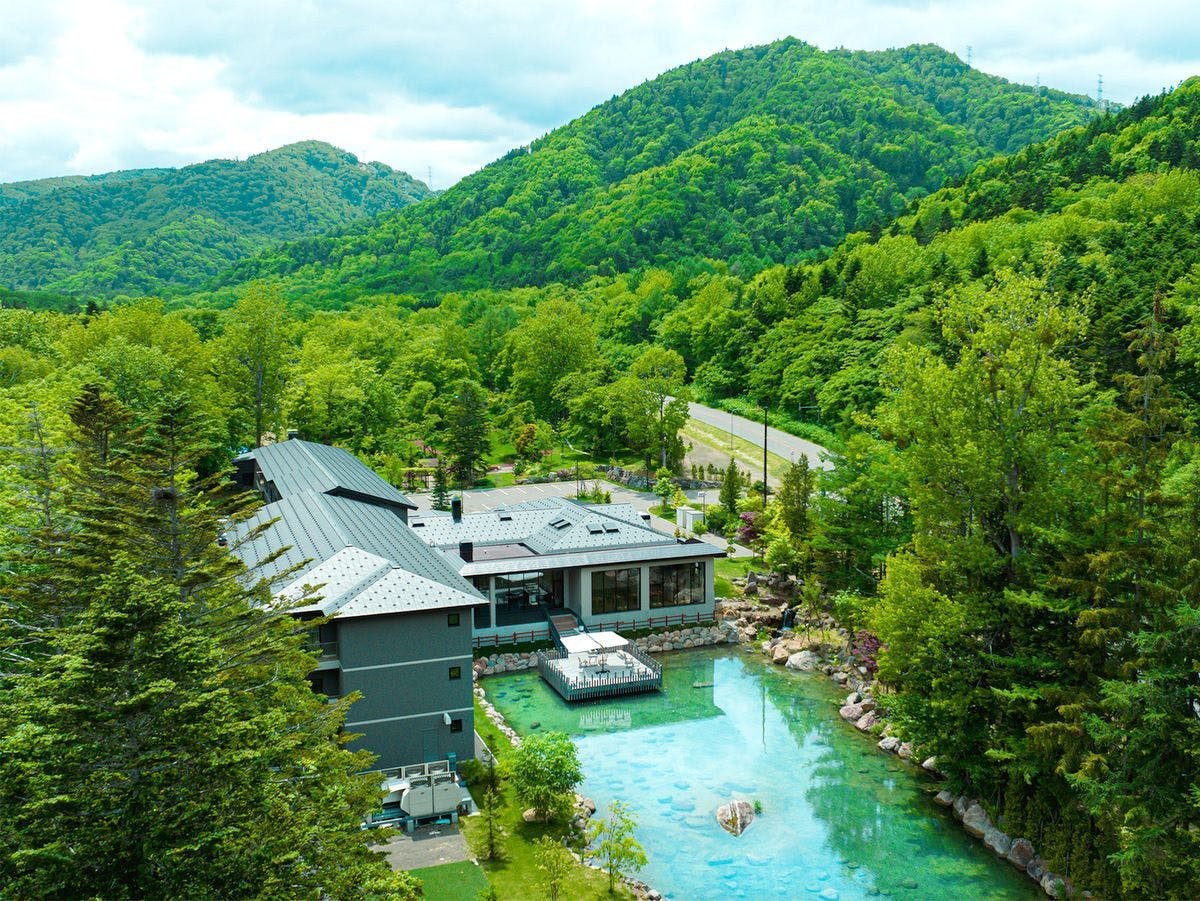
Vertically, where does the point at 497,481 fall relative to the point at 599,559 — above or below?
below

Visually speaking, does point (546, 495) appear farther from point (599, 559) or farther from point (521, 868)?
point (521, 868)

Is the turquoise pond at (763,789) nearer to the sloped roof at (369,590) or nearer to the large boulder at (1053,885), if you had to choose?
the large boulder at (1053,885)

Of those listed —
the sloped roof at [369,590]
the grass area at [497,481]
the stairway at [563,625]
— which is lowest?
the stairway at [563,625]

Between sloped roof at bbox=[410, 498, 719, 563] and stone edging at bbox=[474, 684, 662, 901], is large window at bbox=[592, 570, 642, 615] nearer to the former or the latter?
sloped roof at bbox=[410, 498, 719, 563]

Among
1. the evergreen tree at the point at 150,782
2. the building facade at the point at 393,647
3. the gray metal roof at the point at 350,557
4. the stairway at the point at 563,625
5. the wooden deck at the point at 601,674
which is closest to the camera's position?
the evergreen tree at the point at 150,782

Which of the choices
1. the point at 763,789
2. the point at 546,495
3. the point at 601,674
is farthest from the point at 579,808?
the point at 546,495

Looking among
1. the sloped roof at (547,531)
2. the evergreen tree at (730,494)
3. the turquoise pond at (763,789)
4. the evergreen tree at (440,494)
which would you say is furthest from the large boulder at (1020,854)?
the evergreen tree at (440,494)

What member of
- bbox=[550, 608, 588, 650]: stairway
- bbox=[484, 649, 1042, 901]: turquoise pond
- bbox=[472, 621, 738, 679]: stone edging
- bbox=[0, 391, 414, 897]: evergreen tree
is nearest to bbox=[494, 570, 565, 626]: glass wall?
bbox=[550, 608, 588, 650]: stairway
